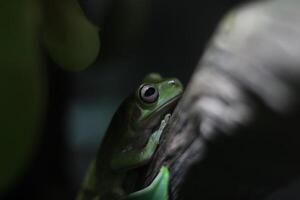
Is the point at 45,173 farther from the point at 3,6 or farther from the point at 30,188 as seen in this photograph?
the point at 3,6

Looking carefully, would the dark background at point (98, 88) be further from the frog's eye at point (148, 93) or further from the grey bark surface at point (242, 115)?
the grey bark surface at point (242, 115)

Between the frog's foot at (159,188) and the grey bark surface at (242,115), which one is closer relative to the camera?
the grey bark surface at (242,115)

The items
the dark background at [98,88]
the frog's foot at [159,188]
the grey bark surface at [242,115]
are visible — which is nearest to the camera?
the grey bark surface at [242,115]

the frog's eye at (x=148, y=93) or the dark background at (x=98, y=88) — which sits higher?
the frog's eye at (x=148, y=93)

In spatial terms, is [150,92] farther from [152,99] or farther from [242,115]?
[242,115]

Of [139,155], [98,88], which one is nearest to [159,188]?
[139,155]

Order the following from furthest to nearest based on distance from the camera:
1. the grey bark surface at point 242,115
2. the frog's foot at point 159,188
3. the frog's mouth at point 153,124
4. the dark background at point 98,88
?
the dark background at point 98,88 → the frog's mouth at point 153,124 → the frog's foot at point 159,188 → the grey bark surface at point 242,115

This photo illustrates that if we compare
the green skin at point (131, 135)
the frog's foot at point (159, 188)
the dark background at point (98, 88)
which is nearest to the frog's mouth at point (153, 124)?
the green skin at point (131, 135)

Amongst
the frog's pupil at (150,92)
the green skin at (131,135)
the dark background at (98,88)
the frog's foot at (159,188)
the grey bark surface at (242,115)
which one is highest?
the grey bark surface at (242,115)
